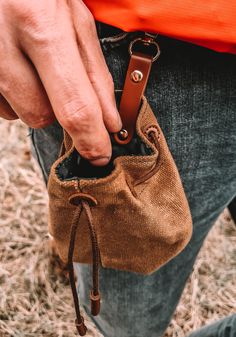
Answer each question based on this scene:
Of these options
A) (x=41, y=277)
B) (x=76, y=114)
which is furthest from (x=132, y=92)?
(x=41, y=277)

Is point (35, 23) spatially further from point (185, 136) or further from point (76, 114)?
point (185, 136)

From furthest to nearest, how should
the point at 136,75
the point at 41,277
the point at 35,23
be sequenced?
the point at 41,277
the point at 136,75
the point at 35,23

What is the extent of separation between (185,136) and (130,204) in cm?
14

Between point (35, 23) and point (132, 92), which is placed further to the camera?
point (132, 92)

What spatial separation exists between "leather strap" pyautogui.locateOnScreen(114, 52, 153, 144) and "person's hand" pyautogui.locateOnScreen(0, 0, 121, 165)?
1.9 inches

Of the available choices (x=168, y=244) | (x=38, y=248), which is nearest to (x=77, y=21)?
(x=168, y=244)

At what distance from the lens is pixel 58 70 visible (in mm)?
551

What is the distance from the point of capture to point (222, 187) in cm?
86

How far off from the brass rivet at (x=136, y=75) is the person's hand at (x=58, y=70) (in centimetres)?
5

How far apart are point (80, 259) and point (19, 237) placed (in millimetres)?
1122

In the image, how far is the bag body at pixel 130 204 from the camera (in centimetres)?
65

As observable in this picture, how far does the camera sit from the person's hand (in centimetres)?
55

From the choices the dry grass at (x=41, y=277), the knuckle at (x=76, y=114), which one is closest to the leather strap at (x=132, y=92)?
the knuckle at (x=76, y=114)

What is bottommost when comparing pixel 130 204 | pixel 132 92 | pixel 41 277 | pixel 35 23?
pixel 41 277
